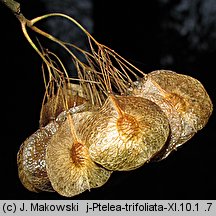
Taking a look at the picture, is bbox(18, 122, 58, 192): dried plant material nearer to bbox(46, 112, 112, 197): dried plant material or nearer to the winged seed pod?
bbox(46, 112, 112, 197): dried plant material

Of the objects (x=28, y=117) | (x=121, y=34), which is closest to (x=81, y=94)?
(x=28, y=117)

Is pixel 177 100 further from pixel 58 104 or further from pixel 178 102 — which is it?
pixel 58 104

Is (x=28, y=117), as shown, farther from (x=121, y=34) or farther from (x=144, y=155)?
(x=144, y=155)

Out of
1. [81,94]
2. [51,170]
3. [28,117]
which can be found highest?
[28,117]

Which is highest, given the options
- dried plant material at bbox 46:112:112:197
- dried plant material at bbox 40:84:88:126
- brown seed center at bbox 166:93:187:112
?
dried plant material at bbox 40:84:88:126

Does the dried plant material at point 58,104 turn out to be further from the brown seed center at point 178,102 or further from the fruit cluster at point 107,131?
the brown seed center at point 178,102

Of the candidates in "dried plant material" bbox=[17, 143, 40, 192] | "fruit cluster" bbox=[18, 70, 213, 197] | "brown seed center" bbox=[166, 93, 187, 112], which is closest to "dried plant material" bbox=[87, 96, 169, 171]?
"fruit cluster" bbox=[18, 70, 213, 197]

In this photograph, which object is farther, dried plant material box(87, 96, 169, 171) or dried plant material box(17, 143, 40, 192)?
dried plant material box(17, 143, 40, 192)
